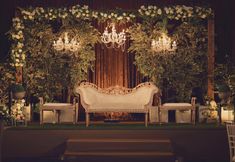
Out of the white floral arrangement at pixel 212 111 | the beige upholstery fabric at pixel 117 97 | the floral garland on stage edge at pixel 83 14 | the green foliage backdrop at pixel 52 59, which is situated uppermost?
the floral garland on stage edge at pixel 83 14

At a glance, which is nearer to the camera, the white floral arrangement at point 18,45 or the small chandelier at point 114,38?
the white floral arrangement at point 18,45

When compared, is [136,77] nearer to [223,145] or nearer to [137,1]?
[137,1]

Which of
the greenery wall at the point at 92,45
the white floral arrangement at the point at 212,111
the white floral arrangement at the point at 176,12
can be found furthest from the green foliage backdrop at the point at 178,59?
the white floral arrangement at the point at 212,111

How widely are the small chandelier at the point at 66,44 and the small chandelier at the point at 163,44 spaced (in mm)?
1800

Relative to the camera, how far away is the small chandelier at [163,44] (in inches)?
483

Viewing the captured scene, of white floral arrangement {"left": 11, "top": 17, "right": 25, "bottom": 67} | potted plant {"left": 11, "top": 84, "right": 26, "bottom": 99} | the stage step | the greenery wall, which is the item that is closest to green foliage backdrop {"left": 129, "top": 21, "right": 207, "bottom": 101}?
the greenery wall

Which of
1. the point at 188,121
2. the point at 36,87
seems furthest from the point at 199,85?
the point at 36,87

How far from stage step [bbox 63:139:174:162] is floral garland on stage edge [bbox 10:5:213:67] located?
3260 mm

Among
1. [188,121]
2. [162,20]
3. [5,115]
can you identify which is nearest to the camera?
[5,115]

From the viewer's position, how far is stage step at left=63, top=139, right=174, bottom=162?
9.50 metres

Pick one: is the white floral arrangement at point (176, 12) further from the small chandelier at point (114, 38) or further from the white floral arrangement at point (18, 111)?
the white floral arrangement at point (18, 111)

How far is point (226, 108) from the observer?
11.5m

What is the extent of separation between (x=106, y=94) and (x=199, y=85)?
7.79ft

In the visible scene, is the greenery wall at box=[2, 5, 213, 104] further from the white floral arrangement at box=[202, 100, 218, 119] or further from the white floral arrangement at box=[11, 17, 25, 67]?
the white floral arrangement at box=[202, 100, 218, 119]
